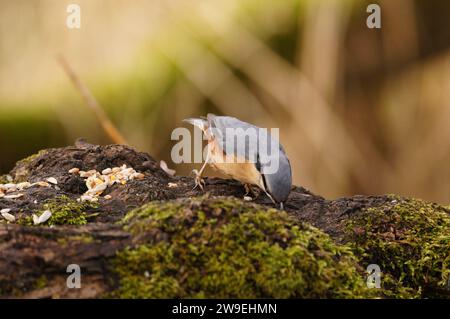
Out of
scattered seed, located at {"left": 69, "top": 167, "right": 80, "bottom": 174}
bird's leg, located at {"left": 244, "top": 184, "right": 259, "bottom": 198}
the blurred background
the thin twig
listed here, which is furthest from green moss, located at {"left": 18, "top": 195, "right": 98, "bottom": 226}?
the blurred background

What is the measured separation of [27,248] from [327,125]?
9.45 ft

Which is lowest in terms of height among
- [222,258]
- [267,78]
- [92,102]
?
[222,258]

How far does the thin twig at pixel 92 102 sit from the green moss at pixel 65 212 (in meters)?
1.77

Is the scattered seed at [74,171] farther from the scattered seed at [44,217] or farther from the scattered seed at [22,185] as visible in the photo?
the scattered seed at [44,217]

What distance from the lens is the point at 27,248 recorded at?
5.34 feet

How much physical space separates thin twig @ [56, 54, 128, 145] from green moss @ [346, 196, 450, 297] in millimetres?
2162

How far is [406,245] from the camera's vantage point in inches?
85.0

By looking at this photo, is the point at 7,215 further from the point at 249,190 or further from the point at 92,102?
the point at 92,102

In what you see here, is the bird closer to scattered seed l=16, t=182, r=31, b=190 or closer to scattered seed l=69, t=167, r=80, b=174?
scattered seed l=69, t=167, r=80, b=174

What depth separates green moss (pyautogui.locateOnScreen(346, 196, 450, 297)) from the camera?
81.8 inches

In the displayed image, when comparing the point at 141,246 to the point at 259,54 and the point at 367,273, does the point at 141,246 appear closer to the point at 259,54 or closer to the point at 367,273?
the point at 367,273

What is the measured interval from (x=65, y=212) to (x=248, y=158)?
78 cm

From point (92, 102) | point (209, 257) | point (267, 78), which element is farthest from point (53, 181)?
point (267, 78)
